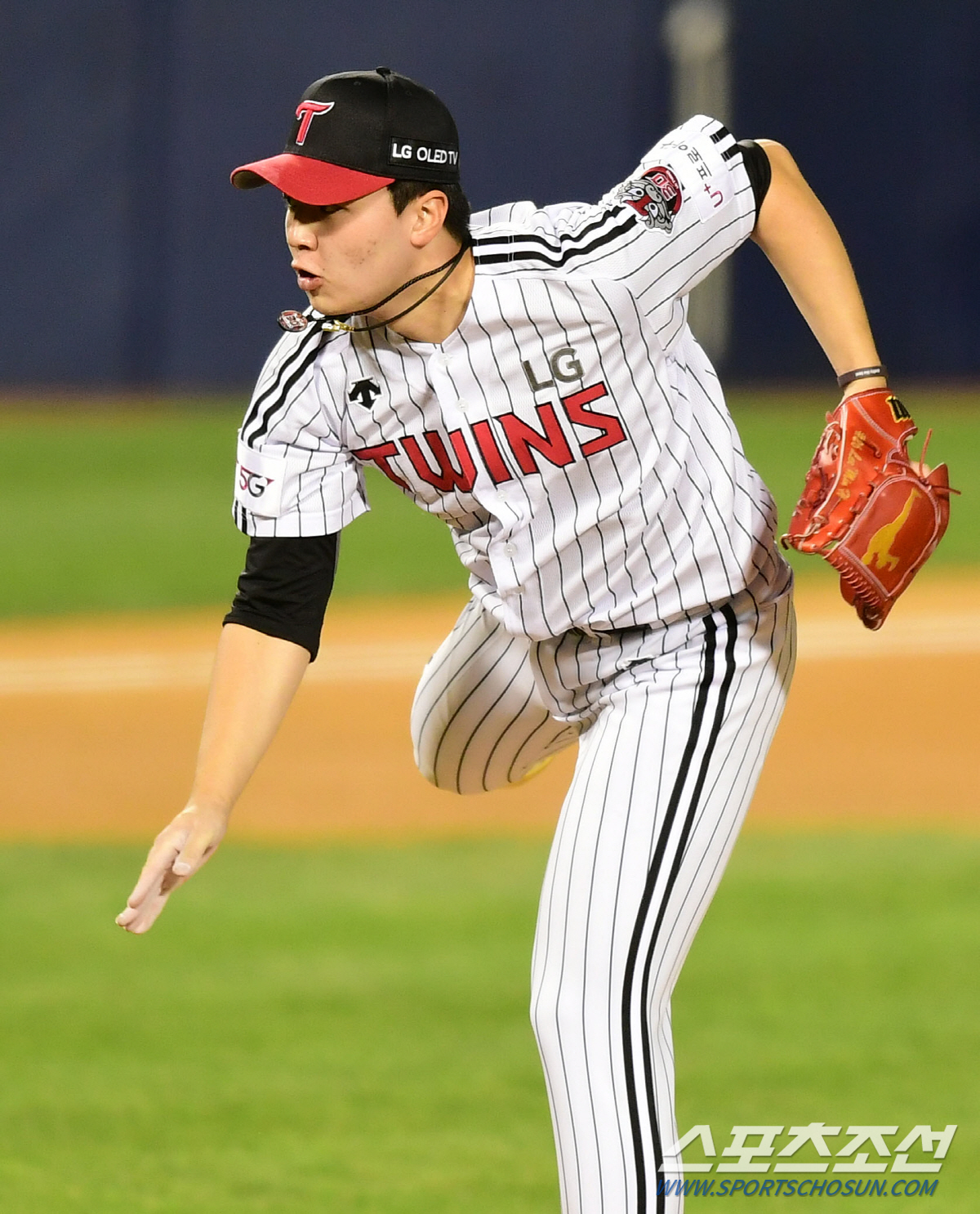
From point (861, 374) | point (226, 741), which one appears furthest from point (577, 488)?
point (226, 741)

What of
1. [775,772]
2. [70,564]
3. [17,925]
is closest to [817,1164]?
[17,925]

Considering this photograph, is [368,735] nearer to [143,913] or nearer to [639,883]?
[639,883]

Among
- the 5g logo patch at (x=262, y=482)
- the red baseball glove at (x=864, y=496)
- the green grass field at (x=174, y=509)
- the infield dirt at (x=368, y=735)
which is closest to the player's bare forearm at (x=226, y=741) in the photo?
the 5g logo patch at (x=262, y=482)

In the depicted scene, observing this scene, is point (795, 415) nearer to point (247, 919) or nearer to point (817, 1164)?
point (247, 919)

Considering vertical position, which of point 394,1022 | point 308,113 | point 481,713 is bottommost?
point 394,1022

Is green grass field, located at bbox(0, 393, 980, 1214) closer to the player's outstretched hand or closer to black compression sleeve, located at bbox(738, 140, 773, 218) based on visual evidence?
the player's outstretched hand

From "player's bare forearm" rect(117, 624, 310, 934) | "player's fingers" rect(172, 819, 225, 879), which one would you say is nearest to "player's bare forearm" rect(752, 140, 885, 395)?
"player's bare forearm" rect(117, 624, 310, 934)
